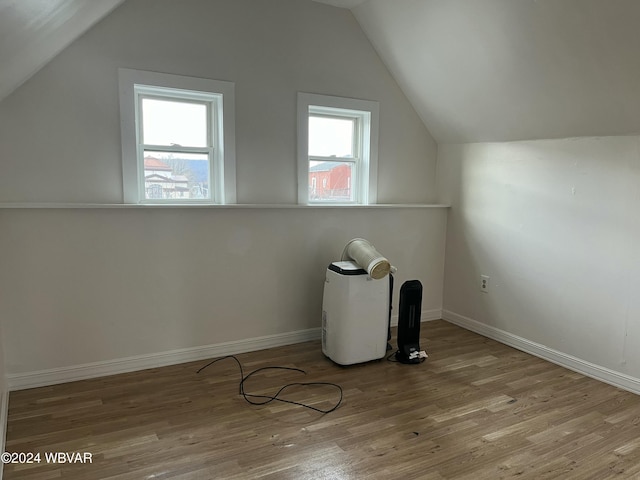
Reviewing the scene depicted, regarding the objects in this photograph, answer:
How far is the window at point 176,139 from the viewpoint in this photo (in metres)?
3.10

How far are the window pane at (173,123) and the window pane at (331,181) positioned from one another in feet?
3.07

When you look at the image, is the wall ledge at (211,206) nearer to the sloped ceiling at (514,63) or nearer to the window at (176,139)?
the window at (176,139)

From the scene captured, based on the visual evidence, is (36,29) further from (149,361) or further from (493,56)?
(493,56)

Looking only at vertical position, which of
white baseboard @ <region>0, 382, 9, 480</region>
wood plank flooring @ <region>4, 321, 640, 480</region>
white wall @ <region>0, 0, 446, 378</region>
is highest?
white wall @ <region>0, 0, 446, 378</region>

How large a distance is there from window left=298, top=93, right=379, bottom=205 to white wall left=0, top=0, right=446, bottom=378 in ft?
0.33

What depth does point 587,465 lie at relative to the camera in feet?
7.20

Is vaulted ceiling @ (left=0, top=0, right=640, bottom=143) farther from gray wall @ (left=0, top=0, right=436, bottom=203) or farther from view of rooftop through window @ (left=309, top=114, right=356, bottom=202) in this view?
view of rooftop through window @ (left=309, top=114, right=356, bottom=202)

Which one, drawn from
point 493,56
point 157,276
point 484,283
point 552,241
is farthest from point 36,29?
point 484,283

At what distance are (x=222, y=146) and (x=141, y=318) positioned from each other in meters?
1.32

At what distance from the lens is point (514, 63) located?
122 inches

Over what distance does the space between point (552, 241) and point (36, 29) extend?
3.33 metres

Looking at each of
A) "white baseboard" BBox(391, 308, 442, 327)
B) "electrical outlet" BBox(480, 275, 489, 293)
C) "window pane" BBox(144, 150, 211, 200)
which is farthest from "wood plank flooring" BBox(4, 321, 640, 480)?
"window pane" BBox(144, 150, 211, 200)

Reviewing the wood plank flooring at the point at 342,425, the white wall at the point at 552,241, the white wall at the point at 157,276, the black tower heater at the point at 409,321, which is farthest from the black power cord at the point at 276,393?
the white wall at the point at 552,241

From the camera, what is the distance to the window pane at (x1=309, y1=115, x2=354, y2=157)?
3861 millimetres
